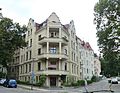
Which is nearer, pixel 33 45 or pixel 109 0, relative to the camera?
pixel 109 0

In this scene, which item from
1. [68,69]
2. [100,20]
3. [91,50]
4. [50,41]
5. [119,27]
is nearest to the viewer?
[119,27]

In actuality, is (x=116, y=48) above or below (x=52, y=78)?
above

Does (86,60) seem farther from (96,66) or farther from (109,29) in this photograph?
(109,29)

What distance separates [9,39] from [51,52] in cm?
1097

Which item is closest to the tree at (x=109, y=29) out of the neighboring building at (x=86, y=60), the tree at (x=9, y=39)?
the tree at (x=9, y=39)

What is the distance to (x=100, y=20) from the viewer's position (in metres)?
43.7

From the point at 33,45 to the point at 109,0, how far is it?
3243cm

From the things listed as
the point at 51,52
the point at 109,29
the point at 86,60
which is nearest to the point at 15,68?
the point at 51,52

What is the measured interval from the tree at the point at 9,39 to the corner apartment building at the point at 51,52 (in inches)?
134

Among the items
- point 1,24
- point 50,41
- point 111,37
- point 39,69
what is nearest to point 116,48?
point 111,37

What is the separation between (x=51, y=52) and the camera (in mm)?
64250

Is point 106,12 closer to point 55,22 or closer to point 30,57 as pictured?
point 55,22

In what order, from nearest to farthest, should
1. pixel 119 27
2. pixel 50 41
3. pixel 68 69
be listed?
pixel 119 27 → pixel 50 41 → pixel 68 69

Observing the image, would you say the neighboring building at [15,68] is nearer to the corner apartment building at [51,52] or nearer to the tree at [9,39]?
the corner apartment building at [51,52]
